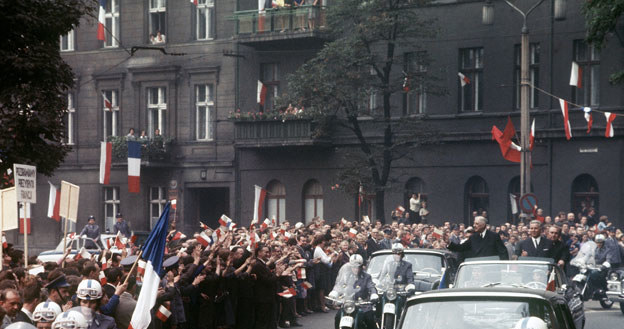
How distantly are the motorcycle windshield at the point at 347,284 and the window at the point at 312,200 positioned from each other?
29329 millimetres

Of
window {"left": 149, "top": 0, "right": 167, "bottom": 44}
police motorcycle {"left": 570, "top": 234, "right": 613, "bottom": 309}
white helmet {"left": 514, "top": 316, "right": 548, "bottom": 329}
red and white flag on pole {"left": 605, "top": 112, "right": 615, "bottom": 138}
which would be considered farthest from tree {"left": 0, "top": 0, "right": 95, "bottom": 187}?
window {"left": 149, "top": 0, "right": 167, "bottom": 44}

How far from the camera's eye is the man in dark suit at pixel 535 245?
20875 millimetres

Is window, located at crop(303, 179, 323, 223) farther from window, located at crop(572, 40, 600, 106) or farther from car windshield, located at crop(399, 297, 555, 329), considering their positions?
car windshield, located at crop(399, 297, 555, 329)

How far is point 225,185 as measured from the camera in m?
49.2

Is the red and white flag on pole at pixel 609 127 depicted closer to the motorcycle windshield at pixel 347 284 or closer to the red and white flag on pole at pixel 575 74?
the red and white flag on pole at pixel 575 74

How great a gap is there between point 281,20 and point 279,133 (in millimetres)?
4741

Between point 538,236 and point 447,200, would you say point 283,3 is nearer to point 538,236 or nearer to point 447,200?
point 447,200

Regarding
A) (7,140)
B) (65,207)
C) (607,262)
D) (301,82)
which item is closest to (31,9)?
(7,140)

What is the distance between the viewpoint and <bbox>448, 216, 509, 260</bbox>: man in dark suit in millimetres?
19578

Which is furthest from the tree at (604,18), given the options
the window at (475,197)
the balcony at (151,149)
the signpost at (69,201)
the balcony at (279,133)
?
the balcony at (151,149)

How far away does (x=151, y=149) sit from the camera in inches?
1939

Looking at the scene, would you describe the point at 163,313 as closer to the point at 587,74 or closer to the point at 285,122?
the point at 587,74

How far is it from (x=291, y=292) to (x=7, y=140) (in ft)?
20.8

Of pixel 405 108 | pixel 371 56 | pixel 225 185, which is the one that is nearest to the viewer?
pixel 371 56
